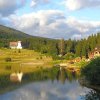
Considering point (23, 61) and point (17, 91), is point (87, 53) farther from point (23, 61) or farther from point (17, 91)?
point (17, 91)

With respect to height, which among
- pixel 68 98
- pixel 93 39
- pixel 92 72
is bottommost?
pixel 68 98

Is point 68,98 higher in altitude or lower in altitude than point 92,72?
lower

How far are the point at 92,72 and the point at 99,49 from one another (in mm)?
93582

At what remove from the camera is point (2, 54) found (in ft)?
654

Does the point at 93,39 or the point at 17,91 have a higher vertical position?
the point at 93,39

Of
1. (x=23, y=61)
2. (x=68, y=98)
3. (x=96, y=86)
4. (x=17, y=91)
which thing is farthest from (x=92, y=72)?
(x=23, y=61)

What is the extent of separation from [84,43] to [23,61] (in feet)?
120

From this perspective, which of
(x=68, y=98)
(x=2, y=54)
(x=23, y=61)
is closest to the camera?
(x=68, y=98)

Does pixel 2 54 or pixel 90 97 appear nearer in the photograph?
pixel 90 97

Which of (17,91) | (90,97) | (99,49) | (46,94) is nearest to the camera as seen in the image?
(90,97)

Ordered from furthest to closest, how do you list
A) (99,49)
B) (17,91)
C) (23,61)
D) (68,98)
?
(23,61), (99,49), (17,91), (68,98)

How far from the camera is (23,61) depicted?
6944 inches

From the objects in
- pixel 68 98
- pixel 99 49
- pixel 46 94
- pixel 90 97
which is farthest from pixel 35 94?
pixel 99 49

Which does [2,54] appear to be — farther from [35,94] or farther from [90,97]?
[90,97]
